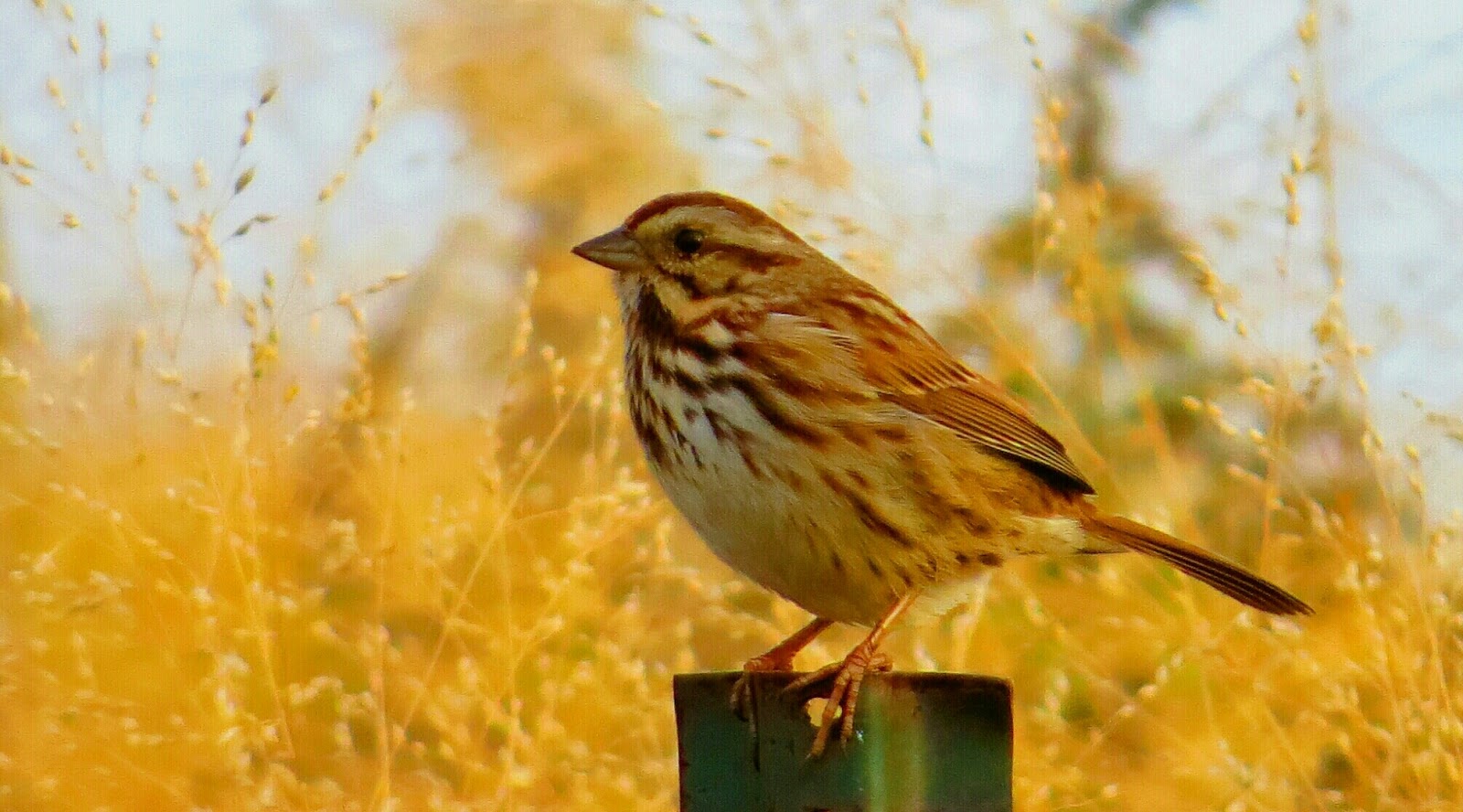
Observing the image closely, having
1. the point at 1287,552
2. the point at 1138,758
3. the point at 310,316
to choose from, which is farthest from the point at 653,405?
the point at 1287,552

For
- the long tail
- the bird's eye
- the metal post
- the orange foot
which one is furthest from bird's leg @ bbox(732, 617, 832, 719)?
the metal post

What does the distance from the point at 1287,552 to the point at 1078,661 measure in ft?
3.39

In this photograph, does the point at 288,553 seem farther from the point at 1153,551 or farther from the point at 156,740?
the point at 1153,551

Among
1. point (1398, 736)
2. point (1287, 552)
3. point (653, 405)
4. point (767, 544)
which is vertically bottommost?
point (1398, 736)

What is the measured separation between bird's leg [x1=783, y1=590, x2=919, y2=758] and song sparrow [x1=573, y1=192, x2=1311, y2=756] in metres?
0.02

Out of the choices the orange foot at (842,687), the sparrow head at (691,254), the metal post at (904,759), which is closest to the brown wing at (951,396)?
the sparrow head at (691,254)

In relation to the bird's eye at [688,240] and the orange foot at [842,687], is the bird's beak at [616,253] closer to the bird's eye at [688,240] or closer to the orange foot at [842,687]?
the bird's eye at [688,240]

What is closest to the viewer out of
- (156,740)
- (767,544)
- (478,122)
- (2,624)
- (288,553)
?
(767,544)

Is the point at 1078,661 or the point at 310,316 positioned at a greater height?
the point at 310,316

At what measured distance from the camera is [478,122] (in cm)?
600

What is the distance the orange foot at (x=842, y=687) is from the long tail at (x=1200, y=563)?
2.41 ft

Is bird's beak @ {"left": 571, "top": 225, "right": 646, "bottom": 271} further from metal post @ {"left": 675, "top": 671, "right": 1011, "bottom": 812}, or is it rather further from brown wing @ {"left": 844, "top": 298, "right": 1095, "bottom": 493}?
metal post @ {"left": 675, "top": 671, "right": 1011, "bottom": 812}

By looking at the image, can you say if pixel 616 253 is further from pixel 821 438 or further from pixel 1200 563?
pixel 1200 563

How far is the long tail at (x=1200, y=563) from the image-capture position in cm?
274
